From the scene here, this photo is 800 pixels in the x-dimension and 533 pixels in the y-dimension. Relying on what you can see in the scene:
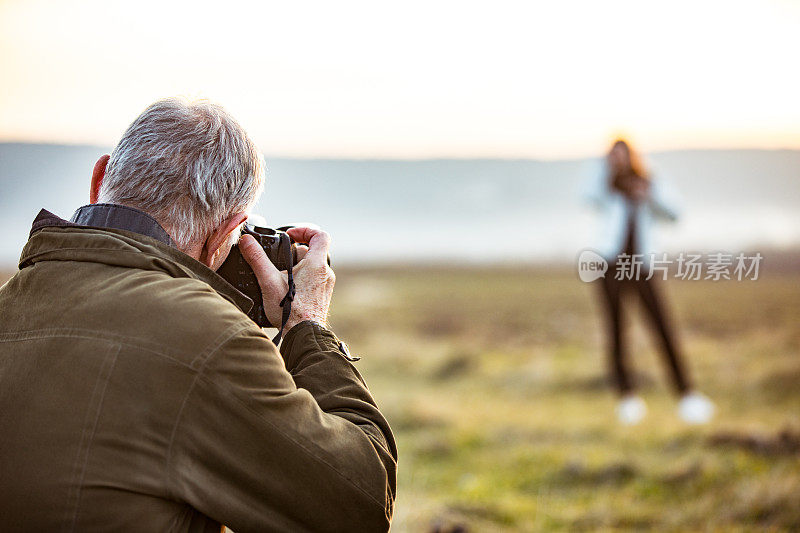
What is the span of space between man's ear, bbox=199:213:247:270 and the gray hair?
0.03 metres

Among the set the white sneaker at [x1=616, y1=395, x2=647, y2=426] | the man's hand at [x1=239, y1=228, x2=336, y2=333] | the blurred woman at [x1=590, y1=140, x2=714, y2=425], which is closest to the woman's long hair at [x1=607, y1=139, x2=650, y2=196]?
the blurred woman at [x1=590, y1=140, x2=714, y2=425]

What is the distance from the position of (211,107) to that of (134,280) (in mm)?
346

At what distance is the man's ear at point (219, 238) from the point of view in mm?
1447

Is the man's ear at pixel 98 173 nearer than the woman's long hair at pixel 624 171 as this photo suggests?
Yes

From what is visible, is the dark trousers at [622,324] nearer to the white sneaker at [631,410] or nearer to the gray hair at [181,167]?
the white sneaker at [631,410]

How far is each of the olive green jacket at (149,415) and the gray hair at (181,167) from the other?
0.26ft

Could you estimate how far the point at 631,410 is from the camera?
6742 millimetres

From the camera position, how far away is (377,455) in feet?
4.46

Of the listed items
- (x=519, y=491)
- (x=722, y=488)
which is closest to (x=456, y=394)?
(x=519, y=491)

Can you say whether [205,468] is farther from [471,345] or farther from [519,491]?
[471,345]

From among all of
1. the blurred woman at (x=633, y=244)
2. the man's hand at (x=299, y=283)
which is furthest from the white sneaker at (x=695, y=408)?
the man's hand at (x=299, y=283)

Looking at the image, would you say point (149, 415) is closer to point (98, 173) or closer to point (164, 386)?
point (164, 386)

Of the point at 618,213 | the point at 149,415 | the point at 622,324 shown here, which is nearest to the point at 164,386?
the point at 149,415

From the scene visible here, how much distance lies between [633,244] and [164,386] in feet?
19.1
